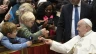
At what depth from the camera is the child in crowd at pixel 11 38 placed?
371 centimetres

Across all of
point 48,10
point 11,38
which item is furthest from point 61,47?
point 48,10

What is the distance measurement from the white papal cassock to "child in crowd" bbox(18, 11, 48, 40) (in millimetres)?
263

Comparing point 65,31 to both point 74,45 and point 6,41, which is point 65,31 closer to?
point 74,45

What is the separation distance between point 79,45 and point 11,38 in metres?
1.09

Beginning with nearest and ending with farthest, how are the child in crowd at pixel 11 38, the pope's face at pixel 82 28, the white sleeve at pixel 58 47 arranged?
the child in crowd at pixel 11 38 → the pope's face at pixel 82 28 → the white sleeve at pixel 58 47

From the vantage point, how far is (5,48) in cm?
371

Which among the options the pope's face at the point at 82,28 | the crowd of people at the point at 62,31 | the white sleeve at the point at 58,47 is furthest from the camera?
the white sleeve at the point at 58,47

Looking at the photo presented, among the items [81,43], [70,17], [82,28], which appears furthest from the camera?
[70,17]

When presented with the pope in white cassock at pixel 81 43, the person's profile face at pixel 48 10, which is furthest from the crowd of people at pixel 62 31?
the person's profile face at pixel 48 10

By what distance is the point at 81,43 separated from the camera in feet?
13.4

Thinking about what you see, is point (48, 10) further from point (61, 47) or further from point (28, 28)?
point (61, 47)

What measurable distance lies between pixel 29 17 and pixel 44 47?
546mm

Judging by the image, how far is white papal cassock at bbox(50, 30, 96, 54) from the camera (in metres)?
4.00

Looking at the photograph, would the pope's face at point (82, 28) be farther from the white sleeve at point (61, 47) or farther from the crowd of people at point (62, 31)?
the white sleeve at point (61, 47)
